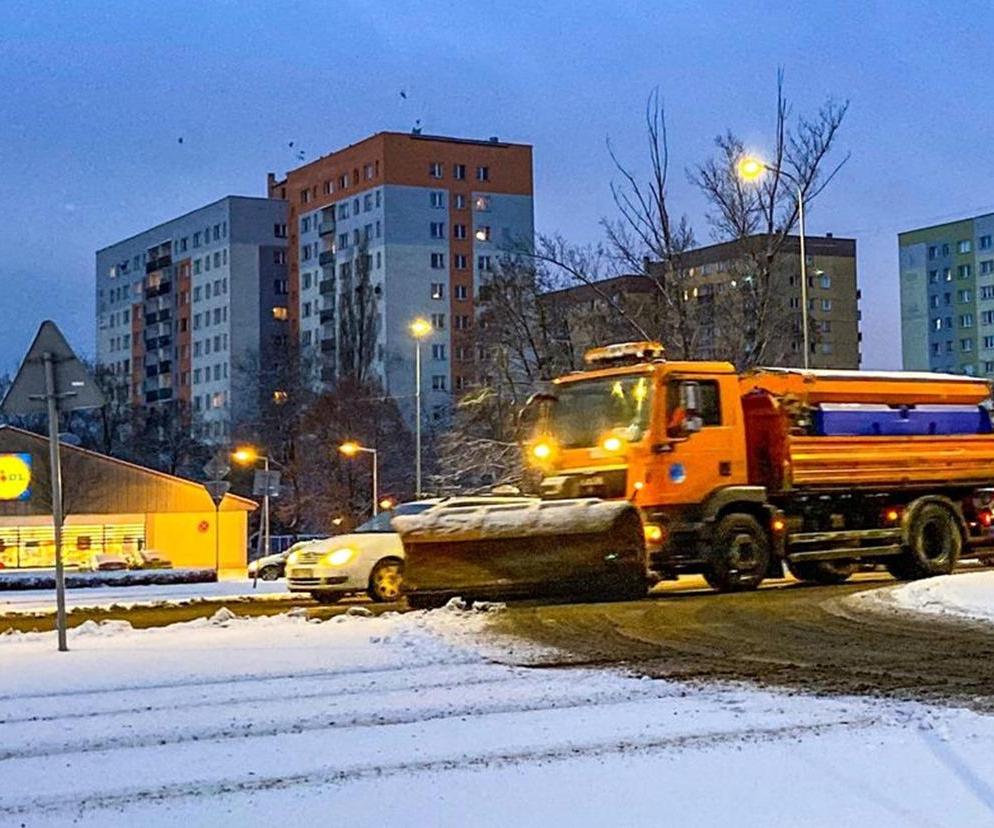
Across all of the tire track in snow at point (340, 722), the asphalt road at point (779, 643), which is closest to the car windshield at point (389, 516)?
the asphalt road at point (779, 643)

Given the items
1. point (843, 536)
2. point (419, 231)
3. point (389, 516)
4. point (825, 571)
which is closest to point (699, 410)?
point (843, 536)

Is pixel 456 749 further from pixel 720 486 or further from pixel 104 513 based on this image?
pixel 104 513

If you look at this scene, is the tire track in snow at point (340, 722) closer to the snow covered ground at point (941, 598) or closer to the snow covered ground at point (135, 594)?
the snow covered ground at point (941, 598)

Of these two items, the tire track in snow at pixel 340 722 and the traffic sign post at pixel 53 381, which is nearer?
the tire track in snow at pixel 340 722

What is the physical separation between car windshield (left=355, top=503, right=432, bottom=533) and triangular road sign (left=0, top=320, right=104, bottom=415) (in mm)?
6779

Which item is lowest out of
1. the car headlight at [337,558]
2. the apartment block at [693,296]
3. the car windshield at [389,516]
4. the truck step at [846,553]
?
the truck step at [846,553]

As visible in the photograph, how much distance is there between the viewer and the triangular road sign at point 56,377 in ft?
44.7

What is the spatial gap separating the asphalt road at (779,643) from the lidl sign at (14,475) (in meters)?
34.6

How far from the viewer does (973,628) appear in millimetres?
13922

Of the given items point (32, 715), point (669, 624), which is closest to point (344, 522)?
point (669, 624)

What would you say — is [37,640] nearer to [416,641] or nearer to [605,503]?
[416,641]

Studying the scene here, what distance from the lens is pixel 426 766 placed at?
24.6 feet

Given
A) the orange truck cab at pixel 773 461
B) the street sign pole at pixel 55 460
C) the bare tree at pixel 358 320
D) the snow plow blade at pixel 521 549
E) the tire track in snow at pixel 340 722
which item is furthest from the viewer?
the bare tree at pixel 358 320

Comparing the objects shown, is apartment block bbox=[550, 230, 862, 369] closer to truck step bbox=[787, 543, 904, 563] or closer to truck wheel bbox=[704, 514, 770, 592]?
truck step bbox=[787, 543, 904, 563]
